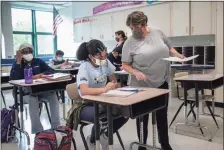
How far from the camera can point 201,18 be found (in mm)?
4953

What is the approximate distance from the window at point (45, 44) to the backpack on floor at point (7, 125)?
A: 6770 mm

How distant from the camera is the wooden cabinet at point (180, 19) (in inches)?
203

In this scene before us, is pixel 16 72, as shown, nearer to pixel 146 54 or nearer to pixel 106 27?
pixel 146 54

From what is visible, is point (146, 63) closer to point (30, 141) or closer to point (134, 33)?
point (134, 33)

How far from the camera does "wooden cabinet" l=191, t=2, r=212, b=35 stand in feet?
15.9

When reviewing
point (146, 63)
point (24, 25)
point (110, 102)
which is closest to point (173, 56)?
point (146, 63)

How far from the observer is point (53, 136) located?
Result: 7.08 ft

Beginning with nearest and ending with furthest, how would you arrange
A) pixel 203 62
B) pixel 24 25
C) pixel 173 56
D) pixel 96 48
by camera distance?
pixel 96 48 < pixel 173 56 < pixel 203 62 < pixel 24 25

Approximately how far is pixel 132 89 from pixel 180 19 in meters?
3.72

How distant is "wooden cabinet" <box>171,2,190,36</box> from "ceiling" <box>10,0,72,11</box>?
447 cm

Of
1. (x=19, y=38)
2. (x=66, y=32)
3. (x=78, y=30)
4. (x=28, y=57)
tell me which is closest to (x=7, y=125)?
(x=28, y=57)

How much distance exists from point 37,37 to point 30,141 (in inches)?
278

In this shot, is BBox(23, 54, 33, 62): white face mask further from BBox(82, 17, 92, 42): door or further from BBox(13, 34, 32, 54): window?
BBox(13, 34, 32, 54): window

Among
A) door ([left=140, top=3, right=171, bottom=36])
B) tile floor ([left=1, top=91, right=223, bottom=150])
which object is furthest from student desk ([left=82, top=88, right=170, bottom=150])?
door ([left=140, top=3, right=171, bottom=36])
